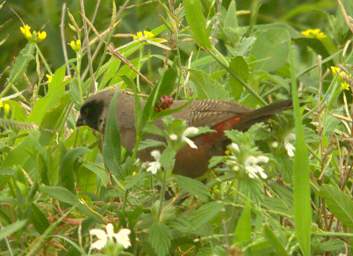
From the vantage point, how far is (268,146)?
3.49 m

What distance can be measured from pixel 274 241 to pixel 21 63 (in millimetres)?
1404

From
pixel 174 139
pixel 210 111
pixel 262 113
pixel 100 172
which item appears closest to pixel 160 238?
pixel 174 139

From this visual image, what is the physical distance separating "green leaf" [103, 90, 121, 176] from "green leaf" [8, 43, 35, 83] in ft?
2.52

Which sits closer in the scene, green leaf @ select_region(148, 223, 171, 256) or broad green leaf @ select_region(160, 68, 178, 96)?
green leaf @ select_region(148, 223, 171, 256)

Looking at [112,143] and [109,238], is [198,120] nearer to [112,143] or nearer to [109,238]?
[112,143]

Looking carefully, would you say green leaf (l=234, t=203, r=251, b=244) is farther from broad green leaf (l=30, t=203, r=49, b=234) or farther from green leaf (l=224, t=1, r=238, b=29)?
green leaf (l=224, t=1, r=238, b=29)

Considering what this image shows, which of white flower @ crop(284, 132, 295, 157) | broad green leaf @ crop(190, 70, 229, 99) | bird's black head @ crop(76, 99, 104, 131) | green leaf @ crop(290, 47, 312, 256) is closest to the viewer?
green leaf @ crop(290, 47, 312, 256)

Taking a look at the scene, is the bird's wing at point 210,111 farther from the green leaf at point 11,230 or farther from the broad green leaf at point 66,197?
the green leaf at point 11,230

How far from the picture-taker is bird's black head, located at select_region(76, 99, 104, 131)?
3957 mm

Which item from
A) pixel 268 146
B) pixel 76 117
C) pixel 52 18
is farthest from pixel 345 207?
pixel 52 18

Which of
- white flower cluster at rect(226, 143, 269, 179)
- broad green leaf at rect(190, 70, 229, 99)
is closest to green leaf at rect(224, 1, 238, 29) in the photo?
broad green leaf at rect(190, 70, 229, 99)

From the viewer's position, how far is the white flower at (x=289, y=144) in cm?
338

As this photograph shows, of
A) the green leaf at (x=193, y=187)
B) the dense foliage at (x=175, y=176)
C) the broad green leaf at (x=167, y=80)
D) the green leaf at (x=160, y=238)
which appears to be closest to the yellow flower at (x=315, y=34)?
the dense foliage at (x=175, y=176)

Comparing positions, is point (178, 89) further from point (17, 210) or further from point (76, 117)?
point (17, 210)
